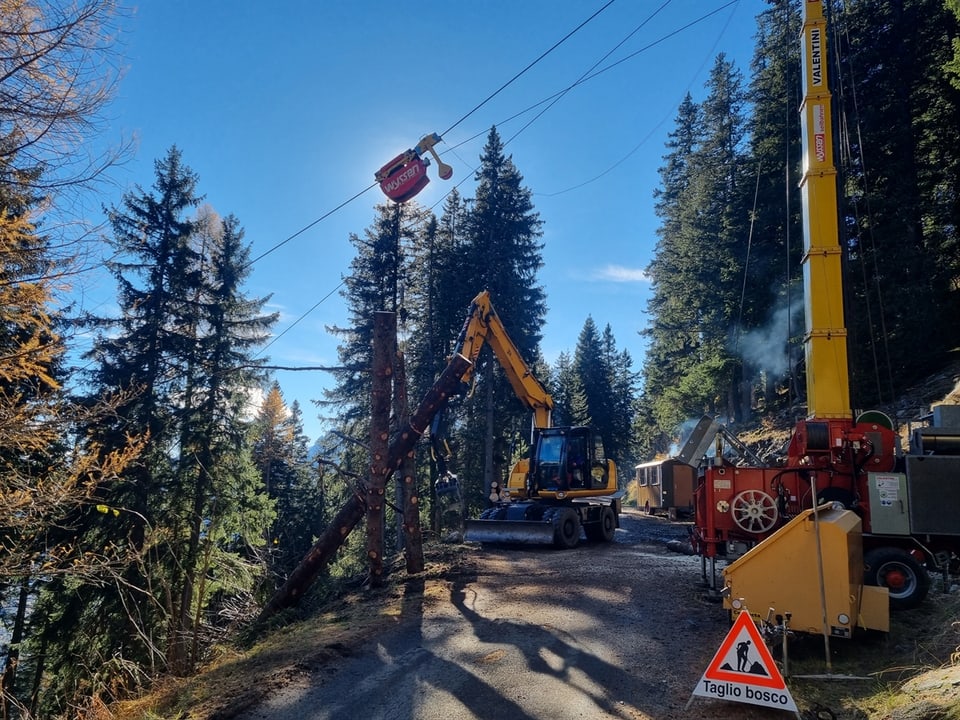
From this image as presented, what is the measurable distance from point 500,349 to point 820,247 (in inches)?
341

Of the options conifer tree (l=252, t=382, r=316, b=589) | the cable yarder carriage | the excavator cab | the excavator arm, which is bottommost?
conifer tree (l=252, t=382, r=316, b=589)

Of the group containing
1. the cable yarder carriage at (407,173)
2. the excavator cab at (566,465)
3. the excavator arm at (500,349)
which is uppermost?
the cable yarder carriage at (407,173)

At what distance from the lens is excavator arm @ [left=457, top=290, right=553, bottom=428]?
16.3m

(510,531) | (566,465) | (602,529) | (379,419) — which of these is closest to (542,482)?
(566,465)

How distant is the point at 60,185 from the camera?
250 inches

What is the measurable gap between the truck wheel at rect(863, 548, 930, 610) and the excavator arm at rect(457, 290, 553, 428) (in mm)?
9743

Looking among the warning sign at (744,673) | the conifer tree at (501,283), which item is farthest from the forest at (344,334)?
the warning sign at (744,673)

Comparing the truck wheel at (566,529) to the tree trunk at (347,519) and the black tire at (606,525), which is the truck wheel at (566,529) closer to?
the black tire at (606,525)

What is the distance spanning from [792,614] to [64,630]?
60.9 feet

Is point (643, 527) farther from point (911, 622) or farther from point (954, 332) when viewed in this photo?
point (911, 622)

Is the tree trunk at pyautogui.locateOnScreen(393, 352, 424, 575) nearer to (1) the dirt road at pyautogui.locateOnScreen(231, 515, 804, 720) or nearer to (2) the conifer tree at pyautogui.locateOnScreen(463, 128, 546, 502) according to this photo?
(1) the dirt road at pyautogui.locateOnScreen(231, 515, 804, 720)

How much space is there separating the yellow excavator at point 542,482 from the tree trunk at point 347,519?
2.86 m

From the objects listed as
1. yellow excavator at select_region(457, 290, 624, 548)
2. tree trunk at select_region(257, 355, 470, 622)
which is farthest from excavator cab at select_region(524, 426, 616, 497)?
tree trunk at select_region(257, 355, 470, 622)

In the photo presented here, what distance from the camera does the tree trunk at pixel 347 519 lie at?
11594 mm
